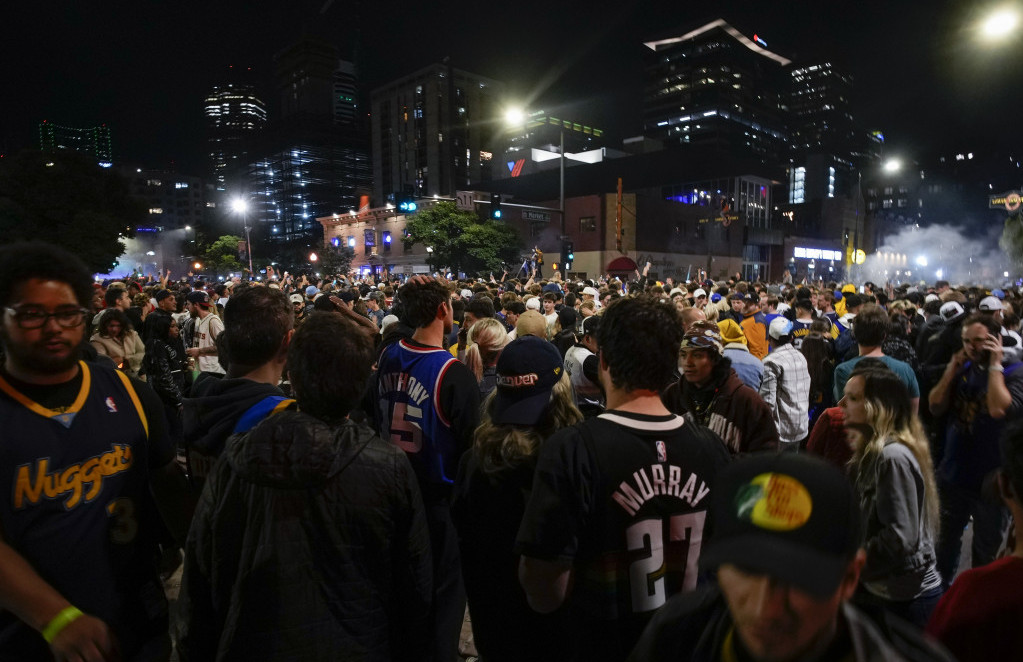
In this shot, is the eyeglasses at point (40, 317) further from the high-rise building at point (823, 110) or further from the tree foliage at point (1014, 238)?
the high-rise building at point (823, 110)

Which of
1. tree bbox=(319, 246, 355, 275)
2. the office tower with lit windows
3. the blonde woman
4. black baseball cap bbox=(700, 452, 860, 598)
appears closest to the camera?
black baseball cap bbox=(700, 452, 860, 598)

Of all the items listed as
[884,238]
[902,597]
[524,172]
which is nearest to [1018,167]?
[884,238]

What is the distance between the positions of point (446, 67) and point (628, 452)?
107m

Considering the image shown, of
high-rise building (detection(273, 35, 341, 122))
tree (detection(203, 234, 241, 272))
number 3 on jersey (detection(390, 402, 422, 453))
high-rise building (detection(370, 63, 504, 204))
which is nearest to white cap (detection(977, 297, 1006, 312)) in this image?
number 3 on jersey (detection(390, 402, 422, 453))

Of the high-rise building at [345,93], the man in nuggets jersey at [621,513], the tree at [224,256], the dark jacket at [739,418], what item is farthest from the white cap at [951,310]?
the high-rise building at [345,93]

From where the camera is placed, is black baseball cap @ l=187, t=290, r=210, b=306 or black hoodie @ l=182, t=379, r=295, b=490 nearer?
black hoodie @ l=182, t=379, r=295, b=490

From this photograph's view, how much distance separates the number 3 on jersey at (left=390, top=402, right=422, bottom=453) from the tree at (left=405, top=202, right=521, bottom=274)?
43.6 metres

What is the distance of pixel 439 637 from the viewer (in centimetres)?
269

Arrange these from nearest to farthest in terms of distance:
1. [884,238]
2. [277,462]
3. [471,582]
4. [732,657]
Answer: [732,657]
[277,462]
[471,582]
[884,238]

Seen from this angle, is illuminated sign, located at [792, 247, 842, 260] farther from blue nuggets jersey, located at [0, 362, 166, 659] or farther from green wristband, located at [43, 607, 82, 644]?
green wristband, located at [43, 607, 82, 644]

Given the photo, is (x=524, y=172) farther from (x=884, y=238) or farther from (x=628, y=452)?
(x=628, y=452)

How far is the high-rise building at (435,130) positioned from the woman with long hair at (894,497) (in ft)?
312

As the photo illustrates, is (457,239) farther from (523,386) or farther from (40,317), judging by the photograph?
(40,317)

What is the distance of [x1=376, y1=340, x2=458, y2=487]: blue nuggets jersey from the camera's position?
3535 mm
